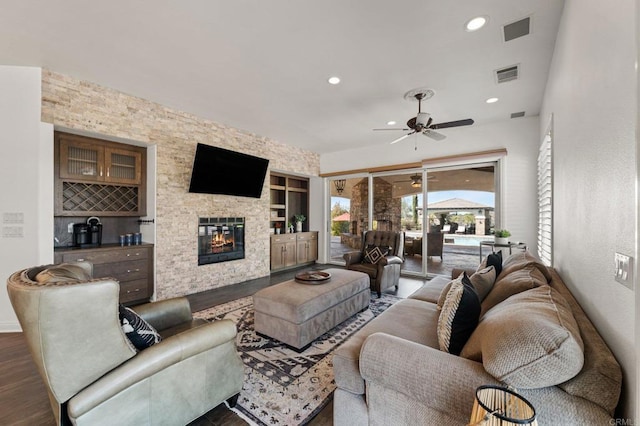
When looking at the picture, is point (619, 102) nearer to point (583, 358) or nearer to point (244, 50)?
point (583, 358)

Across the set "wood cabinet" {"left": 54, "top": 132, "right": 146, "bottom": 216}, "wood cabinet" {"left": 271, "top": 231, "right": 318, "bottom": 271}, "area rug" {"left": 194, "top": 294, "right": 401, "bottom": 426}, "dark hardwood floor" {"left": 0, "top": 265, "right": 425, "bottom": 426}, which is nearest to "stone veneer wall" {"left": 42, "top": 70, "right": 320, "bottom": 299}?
"wood cabinet" {"left": 54, "top": 132, "right": 146, "bottom": 216}

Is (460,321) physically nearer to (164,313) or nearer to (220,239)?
(164,313)

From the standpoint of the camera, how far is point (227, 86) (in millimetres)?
3465

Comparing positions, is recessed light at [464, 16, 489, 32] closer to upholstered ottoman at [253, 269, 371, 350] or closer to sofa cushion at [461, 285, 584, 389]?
sofa cushion at [461, 285, 584, 389]

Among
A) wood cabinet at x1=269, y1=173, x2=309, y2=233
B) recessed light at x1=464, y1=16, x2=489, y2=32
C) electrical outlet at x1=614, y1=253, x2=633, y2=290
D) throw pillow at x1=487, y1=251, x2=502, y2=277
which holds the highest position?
recessed light at x1=464, y1=16, x2=489, y2=32

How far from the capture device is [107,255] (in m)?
3.57

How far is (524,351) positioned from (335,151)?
6441mm

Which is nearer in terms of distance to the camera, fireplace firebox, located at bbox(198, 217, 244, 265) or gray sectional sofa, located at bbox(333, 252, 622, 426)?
gray sectional sofa, located at bbox(333, 252, 622, 426)

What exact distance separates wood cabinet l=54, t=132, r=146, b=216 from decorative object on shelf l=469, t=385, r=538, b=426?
476 centimetres

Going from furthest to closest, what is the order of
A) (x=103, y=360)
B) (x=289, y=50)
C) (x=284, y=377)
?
(x=289, y=50)
(x=284, y=377)
(x=103, y=360)

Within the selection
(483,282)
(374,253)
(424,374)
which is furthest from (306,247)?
(424,374)

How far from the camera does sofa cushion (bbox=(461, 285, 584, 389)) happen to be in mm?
922

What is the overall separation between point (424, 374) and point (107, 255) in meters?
4.16

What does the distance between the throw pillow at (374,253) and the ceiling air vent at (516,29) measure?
325 cm
